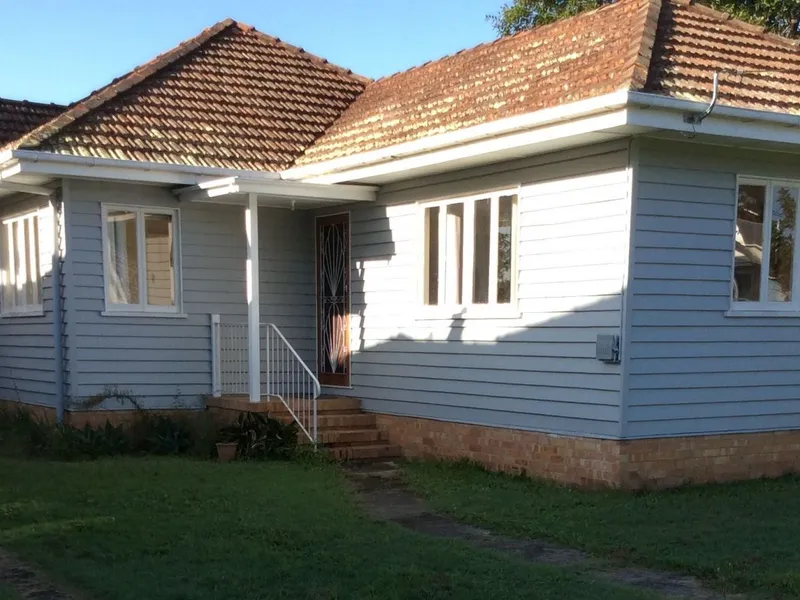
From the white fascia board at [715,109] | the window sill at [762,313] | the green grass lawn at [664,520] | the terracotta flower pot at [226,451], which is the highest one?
the white fascia board at [715,109]

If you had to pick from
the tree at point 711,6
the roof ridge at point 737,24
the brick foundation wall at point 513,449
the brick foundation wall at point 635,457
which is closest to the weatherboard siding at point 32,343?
the brick foundation wall at point 513,449

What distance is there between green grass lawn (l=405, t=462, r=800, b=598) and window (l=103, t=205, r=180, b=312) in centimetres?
426

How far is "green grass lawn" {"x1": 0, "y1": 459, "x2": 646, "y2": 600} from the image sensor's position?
5219 millimetres

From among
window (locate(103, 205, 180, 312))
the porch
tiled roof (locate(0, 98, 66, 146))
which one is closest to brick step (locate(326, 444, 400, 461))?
the porch

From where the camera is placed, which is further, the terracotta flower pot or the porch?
the porch

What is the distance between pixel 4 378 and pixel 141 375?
11.2 feet

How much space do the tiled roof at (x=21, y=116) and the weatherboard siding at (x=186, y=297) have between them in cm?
335

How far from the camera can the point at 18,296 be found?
12680 mm

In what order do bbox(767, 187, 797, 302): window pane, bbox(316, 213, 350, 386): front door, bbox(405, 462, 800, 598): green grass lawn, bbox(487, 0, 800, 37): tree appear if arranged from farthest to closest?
1. bbox(487, 0, 800, 37): tree
2. bbox(316, 213, 350, 386): front door
3. bbox(767, 187, 797, 302): window pane
4. bbox(405, 462, 800, 598): green grass lawn

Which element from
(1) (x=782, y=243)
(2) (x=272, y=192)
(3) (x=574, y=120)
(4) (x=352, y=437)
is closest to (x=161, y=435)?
(4) (x=352, y=437)

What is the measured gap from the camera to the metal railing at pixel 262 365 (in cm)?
1159

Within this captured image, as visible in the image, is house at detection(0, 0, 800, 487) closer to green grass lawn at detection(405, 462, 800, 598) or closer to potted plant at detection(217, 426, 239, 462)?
green grass lawn at detection(405, 462, 800, 598)

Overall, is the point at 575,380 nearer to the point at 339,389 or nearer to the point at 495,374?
the point at 495,374

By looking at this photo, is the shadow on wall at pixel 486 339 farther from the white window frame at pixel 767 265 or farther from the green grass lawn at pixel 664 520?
the white window frame at pixel 767 265
